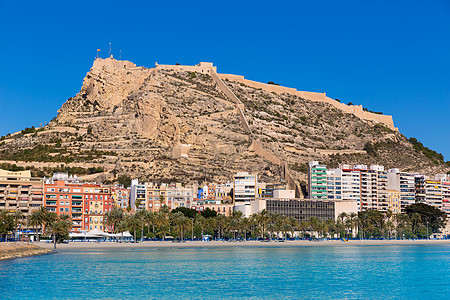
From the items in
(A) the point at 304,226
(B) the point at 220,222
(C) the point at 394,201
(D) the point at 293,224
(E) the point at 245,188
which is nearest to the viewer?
(B) the point at 220,222

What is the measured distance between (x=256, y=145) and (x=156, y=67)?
4362 cm

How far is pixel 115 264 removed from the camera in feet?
233

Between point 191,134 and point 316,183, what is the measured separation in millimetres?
31585

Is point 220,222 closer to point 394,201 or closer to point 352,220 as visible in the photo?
point 352,220

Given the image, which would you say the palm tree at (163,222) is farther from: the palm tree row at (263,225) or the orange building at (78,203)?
the orange building at (78,203)

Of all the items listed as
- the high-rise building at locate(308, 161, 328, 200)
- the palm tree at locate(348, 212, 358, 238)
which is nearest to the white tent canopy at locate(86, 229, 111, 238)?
the palm tree at locate(348, 212, 358, 238)

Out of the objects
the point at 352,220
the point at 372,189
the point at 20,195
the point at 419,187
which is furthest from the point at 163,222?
the point at 419,187

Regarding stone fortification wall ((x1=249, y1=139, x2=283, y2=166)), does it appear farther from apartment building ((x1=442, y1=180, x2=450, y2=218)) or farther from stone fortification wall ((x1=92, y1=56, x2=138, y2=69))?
stone fortification wall ((x1=92, y1=56, x2=138, y2=69))

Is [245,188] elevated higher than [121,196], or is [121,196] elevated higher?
[245,188]

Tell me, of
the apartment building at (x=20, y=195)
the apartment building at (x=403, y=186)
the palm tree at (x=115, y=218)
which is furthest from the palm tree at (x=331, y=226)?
the apartment building at (x=20, y=195)

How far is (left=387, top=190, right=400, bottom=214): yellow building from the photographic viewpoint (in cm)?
15600

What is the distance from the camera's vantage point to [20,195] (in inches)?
4550

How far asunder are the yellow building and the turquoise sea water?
75918 millimetres

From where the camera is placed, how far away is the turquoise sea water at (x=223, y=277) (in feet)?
158
